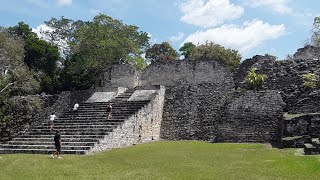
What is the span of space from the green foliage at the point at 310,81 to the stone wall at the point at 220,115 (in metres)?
1.62

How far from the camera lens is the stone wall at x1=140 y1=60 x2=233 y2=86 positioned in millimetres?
23719

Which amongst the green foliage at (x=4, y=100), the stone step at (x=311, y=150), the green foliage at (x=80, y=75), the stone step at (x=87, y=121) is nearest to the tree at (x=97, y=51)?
the green foliage at (x=80, y=75)

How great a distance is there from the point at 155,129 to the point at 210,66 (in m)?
6.17

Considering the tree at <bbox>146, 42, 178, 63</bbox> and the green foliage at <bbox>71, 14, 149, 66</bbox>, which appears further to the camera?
the tree at <bbox>146, 42, 178, 63</bbox>

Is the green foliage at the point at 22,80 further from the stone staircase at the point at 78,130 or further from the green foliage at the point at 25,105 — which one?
the stone staircase at the point at 78,130

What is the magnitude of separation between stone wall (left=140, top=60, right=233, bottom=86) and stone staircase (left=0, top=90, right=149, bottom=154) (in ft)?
15.3

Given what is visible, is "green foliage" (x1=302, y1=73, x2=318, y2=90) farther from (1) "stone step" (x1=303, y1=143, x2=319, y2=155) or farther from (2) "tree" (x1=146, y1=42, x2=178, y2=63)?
(2) "tree" (x1=146, y1=42, x2=178, y2=63)

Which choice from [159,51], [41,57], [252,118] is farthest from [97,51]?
[159,51]

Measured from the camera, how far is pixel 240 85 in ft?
66.6

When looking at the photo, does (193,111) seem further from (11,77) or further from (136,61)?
(136,61)

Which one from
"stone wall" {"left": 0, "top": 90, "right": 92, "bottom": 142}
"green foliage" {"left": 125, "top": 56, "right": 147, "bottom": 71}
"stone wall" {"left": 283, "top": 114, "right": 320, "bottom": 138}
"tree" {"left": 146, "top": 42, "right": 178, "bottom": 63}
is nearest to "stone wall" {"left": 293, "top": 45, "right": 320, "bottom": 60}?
"stone wall" {"left": 283, "top": 114, "right": 320, "bottom": 138}

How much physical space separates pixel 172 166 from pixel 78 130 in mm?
7126

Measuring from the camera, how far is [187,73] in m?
24.2

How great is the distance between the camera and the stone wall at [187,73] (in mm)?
23719
